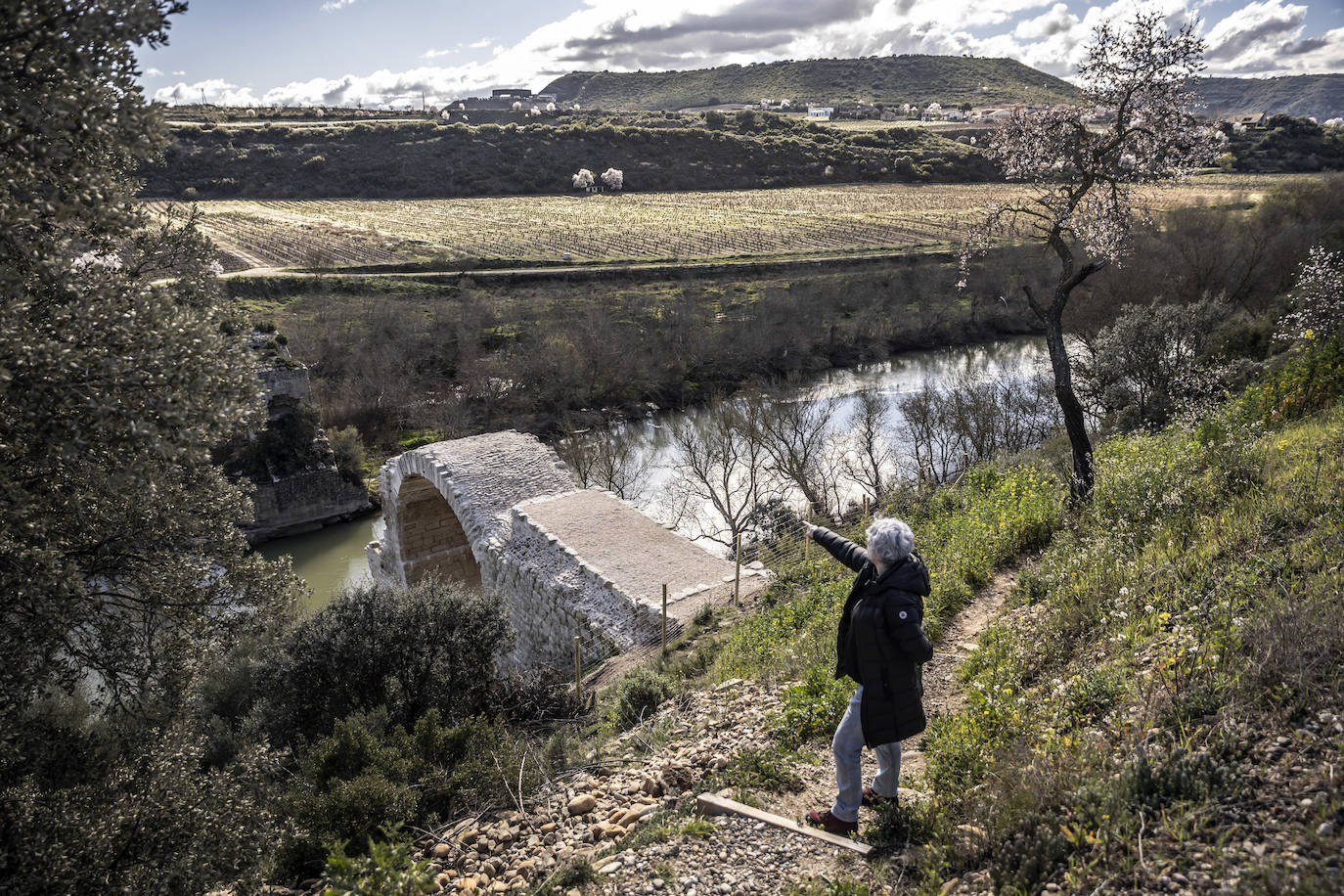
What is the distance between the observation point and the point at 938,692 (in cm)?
540

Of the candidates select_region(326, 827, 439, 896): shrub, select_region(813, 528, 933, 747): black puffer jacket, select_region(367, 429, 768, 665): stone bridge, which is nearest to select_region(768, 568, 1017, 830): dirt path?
select_region(813, 528, 933, 747): black puffer jacket

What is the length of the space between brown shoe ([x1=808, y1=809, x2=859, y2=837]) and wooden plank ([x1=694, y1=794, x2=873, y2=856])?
0.02m

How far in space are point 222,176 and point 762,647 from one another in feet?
264

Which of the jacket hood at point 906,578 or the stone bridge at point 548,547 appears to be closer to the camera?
the jacket hood at point 906,578

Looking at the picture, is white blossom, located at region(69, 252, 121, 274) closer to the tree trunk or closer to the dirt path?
the dirt path

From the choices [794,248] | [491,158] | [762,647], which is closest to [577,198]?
[491,158]

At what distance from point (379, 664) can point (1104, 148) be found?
9.23 m

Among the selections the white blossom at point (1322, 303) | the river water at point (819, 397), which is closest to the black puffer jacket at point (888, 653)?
the white blossom at point (1322, 303)

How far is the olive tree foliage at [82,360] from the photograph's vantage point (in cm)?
415

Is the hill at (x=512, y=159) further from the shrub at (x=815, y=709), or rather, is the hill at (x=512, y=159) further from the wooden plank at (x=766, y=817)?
the wooden plank at (x=766, y=817)

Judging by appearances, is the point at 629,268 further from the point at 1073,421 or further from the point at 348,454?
the point at 1073,421

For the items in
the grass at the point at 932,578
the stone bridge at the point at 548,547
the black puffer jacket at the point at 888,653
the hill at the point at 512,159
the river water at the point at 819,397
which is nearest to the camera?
the black puffer jacket at the point at 888,653

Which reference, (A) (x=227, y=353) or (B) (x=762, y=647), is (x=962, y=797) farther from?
(A) (x=227, y=353)

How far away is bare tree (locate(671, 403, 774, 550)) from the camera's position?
899 inches
